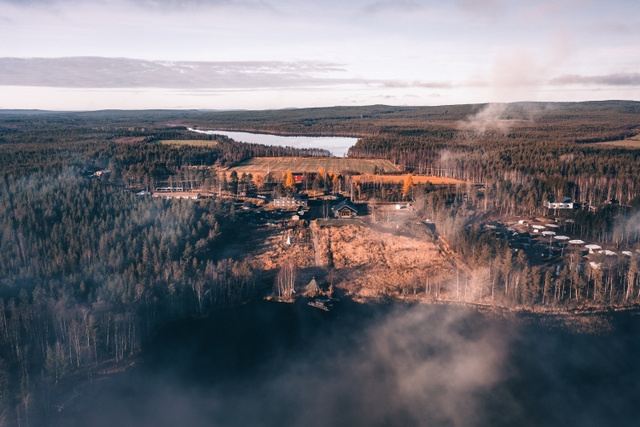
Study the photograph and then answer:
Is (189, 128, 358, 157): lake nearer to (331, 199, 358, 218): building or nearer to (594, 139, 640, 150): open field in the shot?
(594, 139, 640, 150): open field

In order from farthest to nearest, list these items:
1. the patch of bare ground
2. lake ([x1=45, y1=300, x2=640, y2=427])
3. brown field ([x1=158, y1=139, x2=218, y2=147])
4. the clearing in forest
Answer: brown field ([x1=158, y1=139, x2=218, y2=147]), the clearing in forest, the patch of bare ground, lake ([x1=45, y1=300, x2=640, y2=427])

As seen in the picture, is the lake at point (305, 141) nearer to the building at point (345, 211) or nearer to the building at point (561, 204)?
the building at point (345, 211)

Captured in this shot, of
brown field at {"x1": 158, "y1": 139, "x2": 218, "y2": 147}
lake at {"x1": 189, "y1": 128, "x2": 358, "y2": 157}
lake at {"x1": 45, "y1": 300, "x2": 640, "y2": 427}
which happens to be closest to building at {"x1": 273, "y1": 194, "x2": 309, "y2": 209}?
lake at {"x1": 45, "y1": 300, "x2": 640, "y2": 427}

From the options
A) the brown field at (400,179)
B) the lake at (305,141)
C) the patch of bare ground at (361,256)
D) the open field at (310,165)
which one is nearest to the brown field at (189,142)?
the lake at (305,141)

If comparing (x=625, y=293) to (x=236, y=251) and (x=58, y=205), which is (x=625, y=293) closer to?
(x=236, y=251)

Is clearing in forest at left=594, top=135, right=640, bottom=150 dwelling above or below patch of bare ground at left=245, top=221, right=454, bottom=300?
above

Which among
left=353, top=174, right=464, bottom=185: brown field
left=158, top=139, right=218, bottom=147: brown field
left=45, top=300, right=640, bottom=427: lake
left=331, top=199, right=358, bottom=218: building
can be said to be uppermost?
left=158, top=139, right=218, bottom=147: brown field

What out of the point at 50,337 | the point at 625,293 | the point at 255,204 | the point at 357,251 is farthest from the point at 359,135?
the point at 50,337

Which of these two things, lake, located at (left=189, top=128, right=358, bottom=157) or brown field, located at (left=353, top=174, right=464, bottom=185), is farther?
lake, located at (left=189, top=128, right=358, bottom=157)
